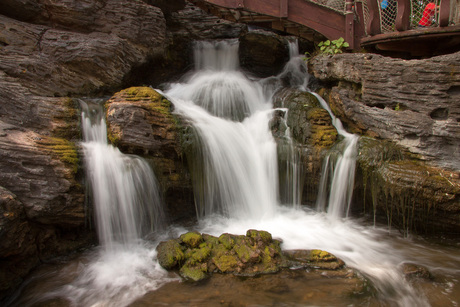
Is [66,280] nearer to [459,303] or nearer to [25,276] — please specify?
[25,276]

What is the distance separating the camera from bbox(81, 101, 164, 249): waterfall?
15.5 feet

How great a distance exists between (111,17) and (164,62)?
1.84 meters


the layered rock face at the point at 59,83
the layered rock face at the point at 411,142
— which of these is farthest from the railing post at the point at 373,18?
the layered rock face at the point at 59,83

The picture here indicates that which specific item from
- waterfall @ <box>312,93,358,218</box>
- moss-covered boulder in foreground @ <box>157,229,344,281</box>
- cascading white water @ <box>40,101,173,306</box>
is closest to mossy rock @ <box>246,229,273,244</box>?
moss-covered boulder in foreground @ <box>157,229,344,281</box>

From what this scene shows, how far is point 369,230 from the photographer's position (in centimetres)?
529

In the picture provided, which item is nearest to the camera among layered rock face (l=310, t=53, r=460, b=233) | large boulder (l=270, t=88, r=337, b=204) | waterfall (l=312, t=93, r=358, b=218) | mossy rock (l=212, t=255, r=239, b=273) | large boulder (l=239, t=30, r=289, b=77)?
mossy rock (l=212, t=255, r=239, b=273)

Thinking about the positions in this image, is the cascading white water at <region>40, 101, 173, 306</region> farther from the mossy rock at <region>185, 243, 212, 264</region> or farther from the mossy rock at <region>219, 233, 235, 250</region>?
the mossy rock at <region>219, 233, 235, 250</region>

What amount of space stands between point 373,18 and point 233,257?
19.3 feet

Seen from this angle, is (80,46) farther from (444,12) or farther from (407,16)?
(444,12)

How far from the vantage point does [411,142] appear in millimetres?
5395

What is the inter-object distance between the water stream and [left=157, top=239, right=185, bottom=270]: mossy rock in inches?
5.0

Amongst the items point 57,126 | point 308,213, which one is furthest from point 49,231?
point 308,213

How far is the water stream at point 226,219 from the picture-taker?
3746mm

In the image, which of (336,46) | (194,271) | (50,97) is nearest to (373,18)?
(336,46)
